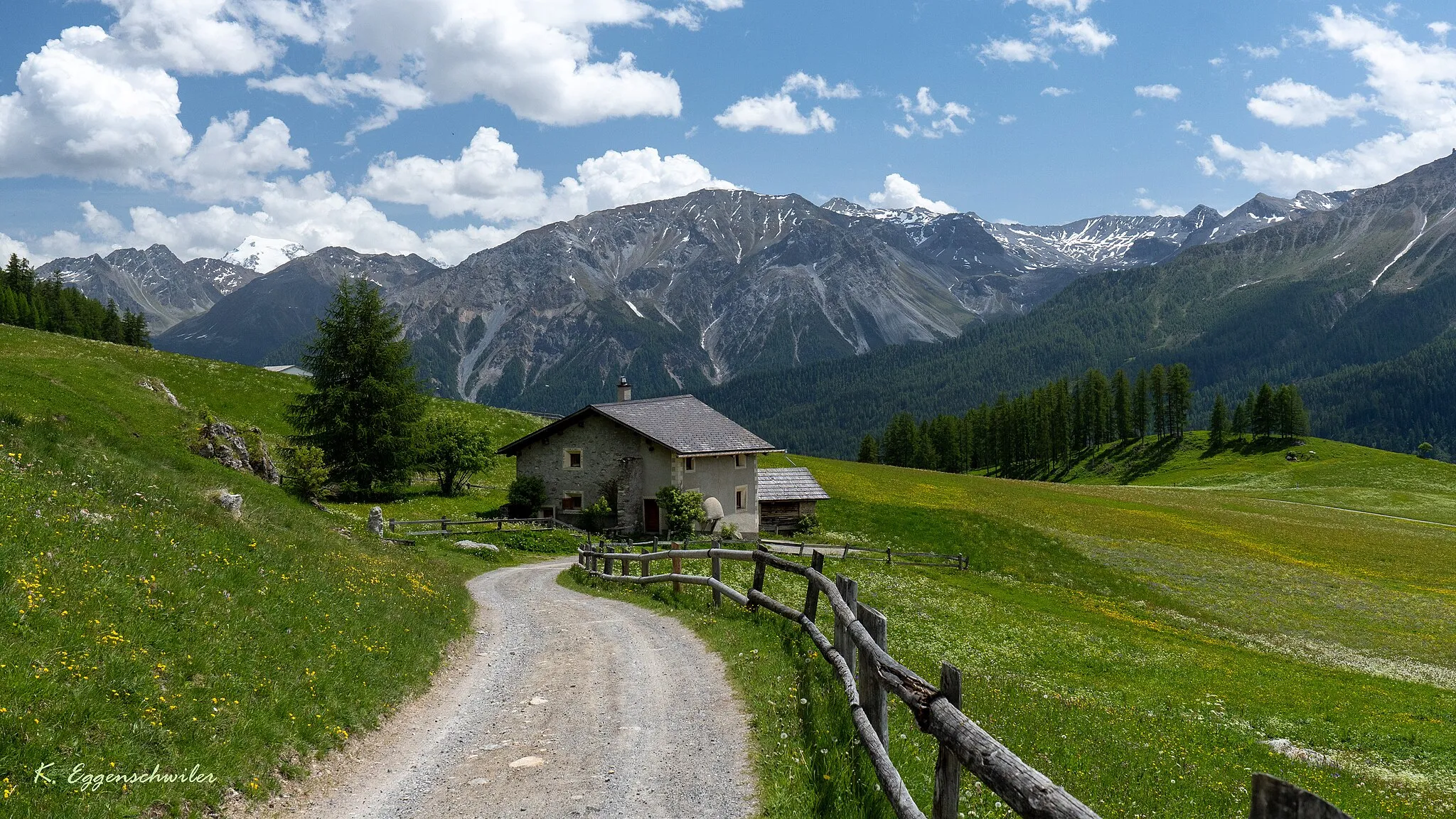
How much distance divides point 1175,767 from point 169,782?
14.2 meters

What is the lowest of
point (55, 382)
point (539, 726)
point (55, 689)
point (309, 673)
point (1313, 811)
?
point (539, 726)

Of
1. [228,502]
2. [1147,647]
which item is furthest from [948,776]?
[1147,647]

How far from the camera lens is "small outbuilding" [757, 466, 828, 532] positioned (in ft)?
203

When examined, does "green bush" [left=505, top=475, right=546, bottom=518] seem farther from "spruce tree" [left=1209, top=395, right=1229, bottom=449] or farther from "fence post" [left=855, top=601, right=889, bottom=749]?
"spruce tree" [left=1209, top=395, right=1229, bottom=449]

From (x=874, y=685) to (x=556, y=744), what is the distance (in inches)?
187

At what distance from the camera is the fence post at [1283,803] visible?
139 inches

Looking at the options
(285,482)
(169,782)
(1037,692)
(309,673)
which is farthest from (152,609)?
(285,482)

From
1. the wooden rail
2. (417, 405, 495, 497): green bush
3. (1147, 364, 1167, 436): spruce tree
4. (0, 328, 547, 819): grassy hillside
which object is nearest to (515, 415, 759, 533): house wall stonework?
(417, 405, 495, 497): green bush

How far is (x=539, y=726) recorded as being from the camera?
12211mm

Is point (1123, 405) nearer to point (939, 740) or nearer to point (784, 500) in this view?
point (784, 500)

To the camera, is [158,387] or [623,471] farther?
[623,471]

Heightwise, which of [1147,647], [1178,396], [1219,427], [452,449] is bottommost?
[1147,647]

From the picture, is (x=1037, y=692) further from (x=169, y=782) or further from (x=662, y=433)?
(x=662, y=433)

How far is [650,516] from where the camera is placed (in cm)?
5359
